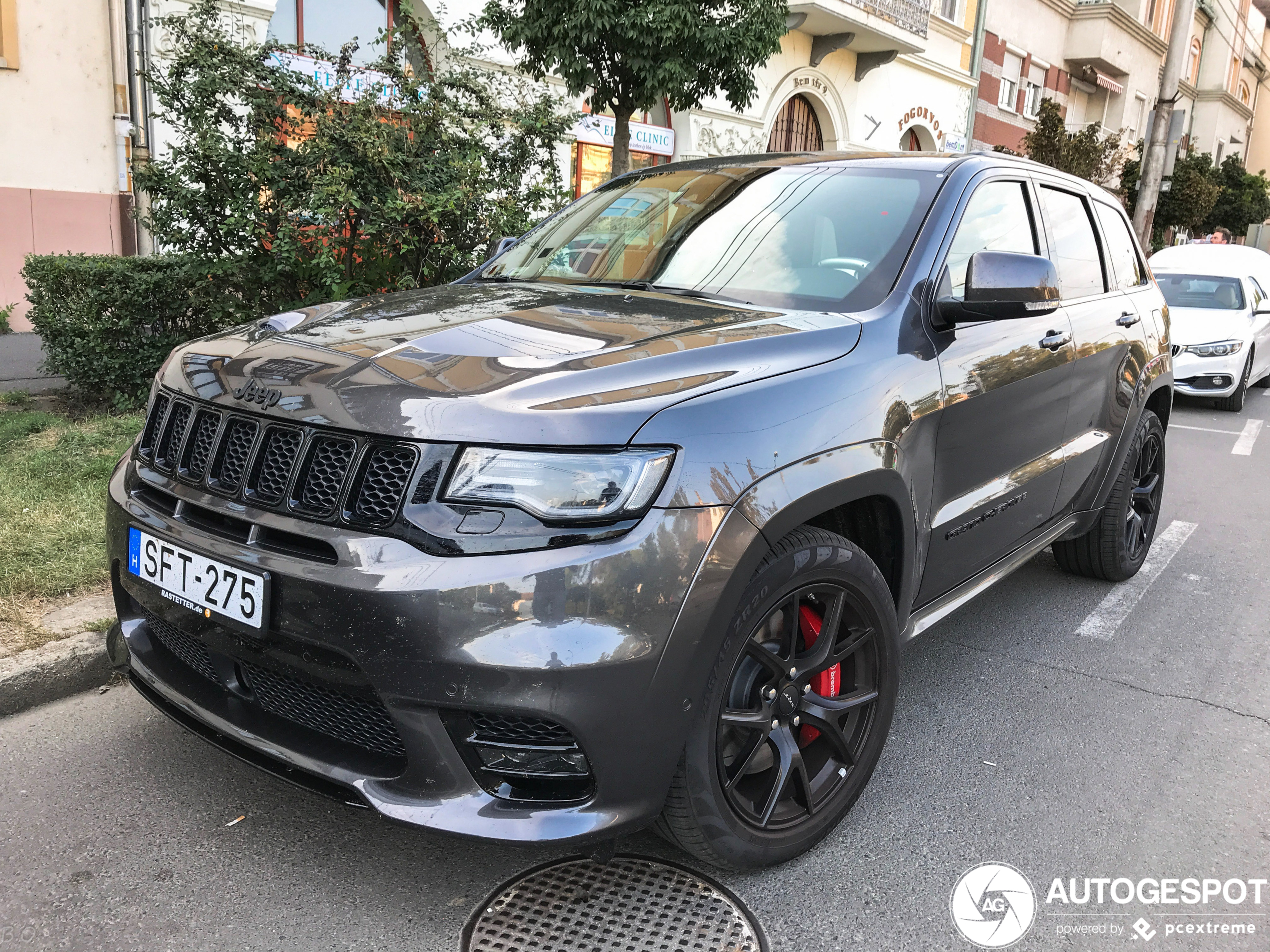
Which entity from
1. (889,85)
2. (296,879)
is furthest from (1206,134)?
(296,879)

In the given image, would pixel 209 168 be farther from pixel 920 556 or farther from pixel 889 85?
pixel 889 85

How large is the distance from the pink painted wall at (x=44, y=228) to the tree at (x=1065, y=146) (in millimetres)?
17019

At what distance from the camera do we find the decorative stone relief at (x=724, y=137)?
16516mm

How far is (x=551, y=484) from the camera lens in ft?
6.28

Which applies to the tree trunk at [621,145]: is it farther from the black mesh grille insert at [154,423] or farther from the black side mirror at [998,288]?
the black mesh grille insert at [154,423]

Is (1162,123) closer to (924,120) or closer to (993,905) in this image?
(924,120)

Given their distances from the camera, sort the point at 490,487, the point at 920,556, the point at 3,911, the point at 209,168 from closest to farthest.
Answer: the point at 490,487 → the point at 3,911 → the point at 920,556 → the point at 209,168

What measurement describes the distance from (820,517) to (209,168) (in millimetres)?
4875

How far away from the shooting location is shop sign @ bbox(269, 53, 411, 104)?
608 centimetres

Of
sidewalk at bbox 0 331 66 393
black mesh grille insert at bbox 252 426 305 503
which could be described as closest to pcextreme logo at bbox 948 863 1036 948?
black mesh grille insert at bbox 252 426 305 503

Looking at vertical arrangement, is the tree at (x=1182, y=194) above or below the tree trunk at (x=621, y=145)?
above

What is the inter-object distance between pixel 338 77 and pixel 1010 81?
77.7 ft

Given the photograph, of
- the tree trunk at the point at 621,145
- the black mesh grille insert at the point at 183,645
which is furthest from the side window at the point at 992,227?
the tree trunk at the point at 621,145

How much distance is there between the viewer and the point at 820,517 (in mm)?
2416
